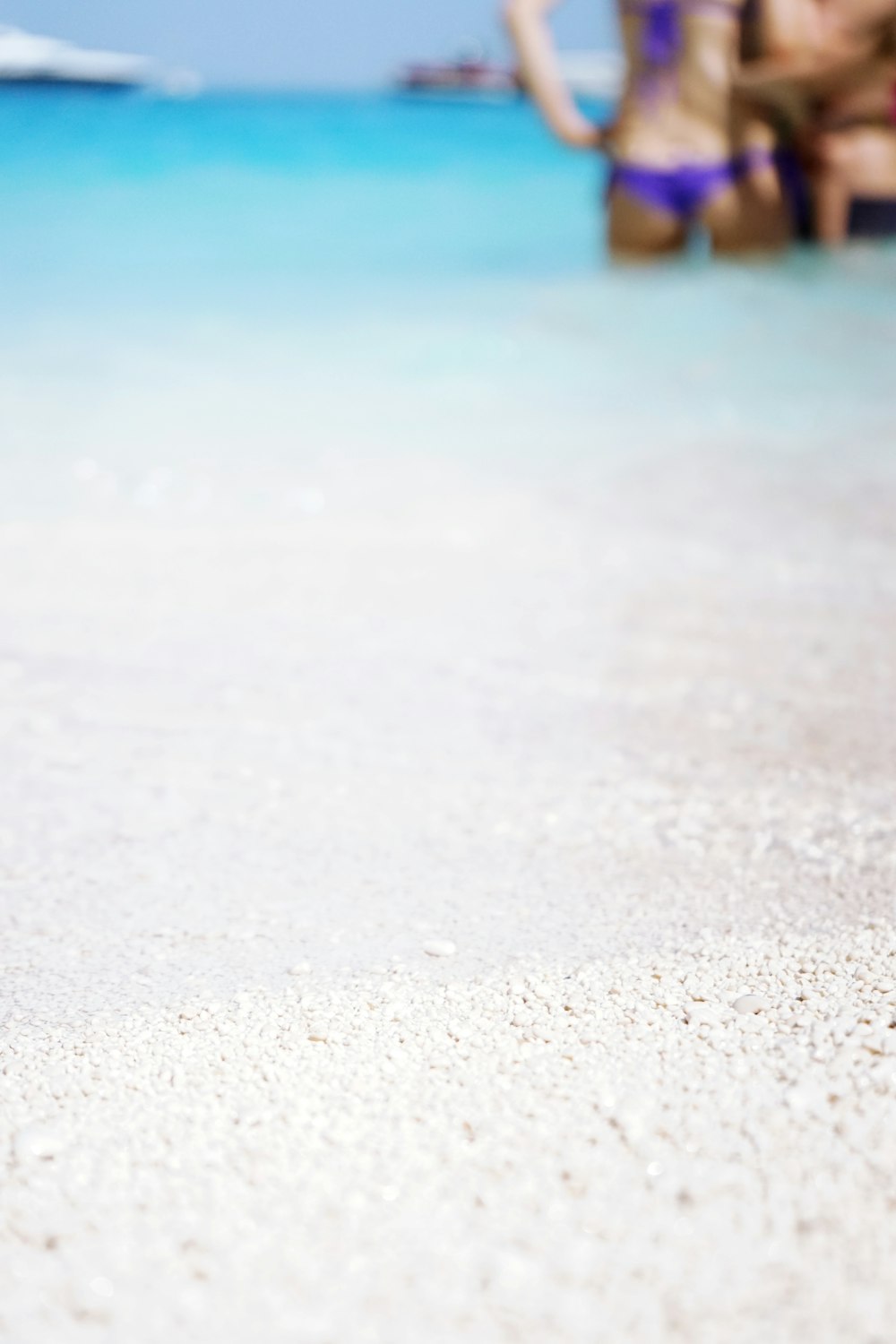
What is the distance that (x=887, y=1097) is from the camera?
0.89 m

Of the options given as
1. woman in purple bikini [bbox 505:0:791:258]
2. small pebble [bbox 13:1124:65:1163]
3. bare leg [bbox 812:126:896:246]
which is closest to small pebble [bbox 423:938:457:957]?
small pebble [bbox 13:1124:65:1163]

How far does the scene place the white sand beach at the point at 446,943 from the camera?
30.8 inches

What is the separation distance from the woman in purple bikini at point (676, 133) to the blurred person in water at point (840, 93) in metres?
0.16

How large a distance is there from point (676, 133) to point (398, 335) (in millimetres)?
2216

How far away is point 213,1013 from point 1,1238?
279 mm

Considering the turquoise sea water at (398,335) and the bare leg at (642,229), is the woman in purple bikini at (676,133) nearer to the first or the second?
the bare leg at (642,229)

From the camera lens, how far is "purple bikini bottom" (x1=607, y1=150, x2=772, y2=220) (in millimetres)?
6289

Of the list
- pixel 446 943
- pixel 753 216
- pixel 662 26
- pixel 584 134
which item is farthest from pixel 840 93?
pixel 446 943

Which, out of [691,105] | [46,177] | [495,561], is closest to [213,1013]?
[495,561]

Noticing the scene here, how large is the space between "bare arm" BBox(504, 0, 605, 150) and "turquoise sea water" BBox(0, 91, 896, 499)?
0.74 meters

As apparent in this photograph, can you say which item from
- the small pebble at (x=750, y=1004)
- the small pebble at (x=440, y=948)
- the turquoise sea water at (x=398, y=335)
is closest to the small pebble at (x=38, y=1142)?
the small pebble at (x=440, y=948)

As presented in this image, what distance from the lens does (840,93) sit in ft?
20.0

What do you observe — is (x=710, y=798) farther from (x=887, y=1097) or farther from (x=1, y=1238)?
(x=1, y=1238)

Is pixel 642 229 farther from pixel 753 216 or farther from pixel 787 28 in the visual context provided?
pixel 787 28
